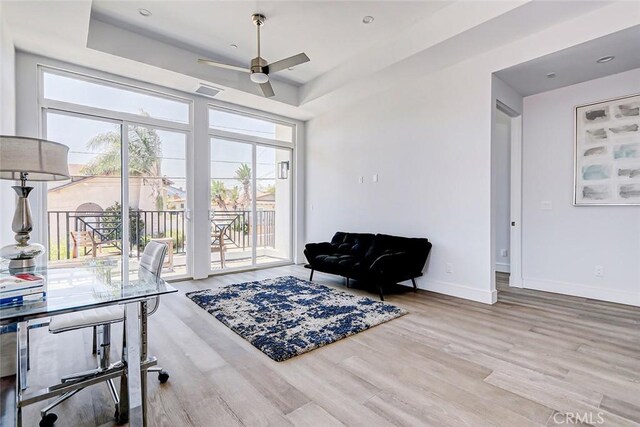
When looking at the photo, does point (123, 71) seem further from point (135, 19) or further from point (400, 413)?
point (400, 413)

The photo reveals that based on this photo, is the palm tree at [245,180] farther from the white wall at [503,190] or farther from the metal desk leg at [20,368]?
the white wall at [503,190]

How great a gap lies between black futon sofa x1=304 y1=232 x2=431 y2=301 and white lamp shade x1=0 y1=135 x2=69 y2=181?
3.11 m

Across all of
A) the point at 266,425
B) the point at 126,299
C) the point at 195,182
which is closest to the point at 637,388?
the point at 266,425

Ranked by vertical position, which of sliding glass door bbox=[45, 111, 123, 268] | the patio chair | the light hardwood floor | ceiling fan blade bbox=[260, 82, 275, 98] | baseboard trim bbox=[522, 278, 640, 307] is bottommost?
the light hardwood floor

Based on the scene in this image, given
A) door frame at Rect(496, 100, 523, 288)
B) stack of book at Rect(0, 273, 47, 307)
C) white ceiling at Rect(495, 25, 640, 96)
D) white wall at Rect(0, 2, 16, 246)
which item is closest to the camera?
stack of book at Rect(0, 273, 47, 307)

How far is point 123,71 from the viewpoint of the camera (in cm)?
402

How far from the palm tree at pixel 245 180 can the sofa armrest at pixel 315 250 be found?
1576 mm

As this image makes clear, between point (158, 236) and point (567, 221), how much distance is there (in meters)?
5.66

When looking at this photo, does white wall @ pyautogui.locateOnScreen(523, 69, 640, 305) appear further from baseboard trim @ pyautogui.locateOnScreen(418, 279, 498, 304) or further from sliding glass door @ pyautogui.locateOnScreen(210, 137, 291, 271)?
sliding glass door @ pyautogui.locateOnScreen(210, 137, 291, 271)

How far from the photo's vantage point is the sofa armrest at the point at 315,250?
466cm

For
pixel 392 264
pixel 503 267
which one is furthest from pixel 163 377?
pixel 503 267

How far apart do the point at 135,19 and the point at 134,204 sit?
2.33 meters

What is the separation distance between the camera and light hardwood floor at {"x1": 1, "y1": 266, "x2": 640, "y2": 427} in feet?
5.54

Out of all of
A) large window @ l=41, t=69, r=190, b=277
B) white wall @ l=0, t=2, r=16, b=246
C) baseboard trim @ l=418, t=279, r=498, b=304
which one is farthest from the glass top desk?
baseboard trim @ l=418, t=279, r=498, b=304
